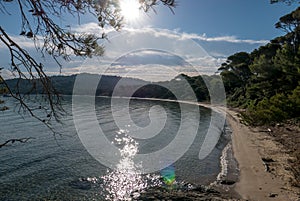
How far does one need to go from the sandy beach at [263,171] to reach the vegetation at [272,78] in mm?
1895

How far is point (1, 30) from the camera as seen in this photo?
2861 mm

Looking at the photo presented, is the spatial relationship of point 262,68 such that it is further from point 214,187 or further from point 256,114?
point 214,187

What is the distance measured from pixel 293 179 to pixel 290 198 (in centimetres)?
205

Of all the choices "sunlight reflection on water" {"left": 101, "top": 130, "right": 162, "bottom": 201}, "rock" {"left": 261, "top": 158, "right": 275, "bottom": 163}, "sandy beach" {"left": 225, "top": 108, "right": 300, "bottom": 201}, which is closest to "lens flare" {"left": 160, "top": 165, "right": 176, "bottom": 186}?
"sunlight reflection on water" {"left": 101, "top": 130, "right": 162, "bottom": 201}

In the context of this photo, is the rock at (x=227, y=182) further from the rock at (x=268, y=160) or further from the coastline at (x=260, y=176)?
the rock at (x=268, y=160)

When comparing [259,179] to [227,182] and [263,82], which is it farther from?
[263,82]

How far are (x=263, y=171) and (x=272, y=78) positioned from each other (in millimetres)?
17566

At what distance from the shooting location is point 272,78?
28.0 m

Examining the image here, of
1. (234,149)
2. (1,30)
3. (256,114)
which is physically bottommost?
(234,149)

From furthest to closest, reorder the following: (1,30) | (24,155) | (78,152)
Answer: (78,152) < (24,155) < (1,30)

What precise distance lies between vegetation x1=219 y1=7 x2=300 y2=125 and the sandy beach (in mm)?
1895

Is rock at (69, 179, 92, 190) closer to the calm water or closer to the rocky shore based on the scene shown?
the calm water

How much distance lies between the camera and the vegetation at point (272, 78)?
51.2 feet

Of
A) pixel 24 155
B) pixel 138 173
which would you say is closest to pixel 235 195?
pixel 138 173
